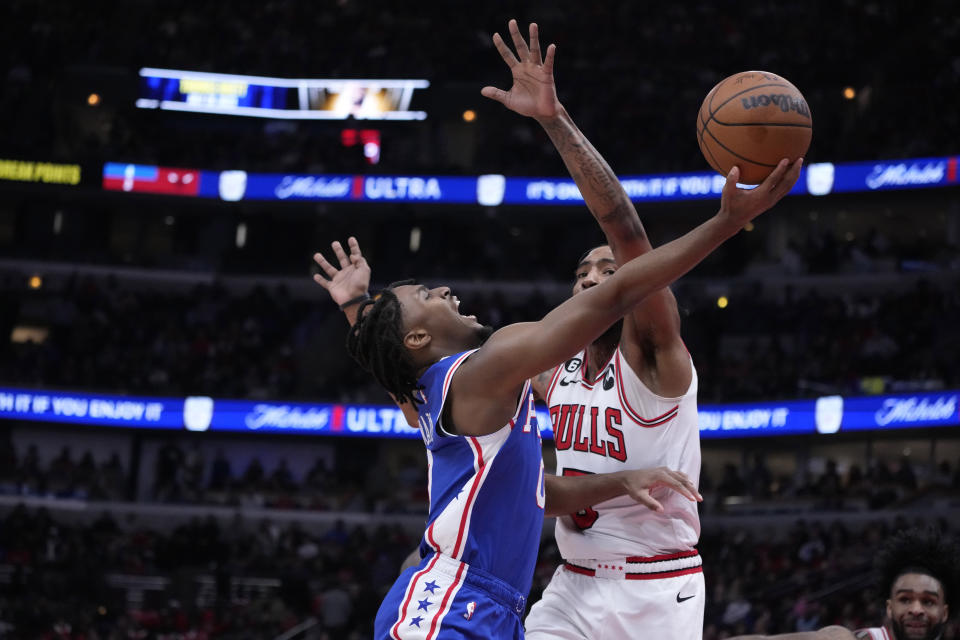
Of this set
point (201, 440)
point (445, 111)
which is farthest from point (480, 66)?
point (201, 440)

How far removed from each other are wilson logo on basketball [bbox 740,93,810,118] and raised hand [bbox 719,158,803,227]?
65 centimetres

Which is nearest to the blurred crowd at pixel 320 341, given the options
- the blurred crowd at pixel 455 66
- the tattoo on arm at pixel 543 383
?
the blurred crowd at pixel 455 66

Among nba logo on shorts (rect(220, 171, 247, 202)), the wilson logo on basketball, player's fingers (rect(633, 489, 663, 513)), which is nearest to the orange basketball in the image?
the wilson logo on basketball

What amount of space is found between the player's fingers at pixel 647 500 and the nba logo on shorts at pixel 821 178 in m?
19.6

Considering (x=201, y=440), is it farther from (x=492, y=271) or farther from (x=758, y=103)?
(x=758, y=103)

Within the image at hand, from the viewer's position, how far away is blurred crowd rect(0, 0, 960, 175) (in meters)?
25.2

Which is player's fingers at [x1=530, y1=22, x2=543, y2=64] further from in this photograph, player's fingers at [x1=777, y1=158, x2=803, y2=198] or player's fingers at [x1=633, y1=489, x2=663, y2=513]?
player's fingers at [x1=633, y1=489, x2=663, y2=513]

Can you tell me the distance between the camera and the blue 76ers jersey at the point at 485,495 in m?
3.60

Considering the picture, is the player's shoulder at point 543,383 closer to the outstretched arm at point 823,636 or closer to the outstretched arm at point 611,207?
the outstretched arm at point 611,207

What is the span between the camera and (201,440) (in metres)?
24.9

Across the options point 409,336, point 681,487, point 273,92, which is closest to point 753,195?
point 681,487

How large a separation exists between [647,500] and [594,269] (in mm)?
1051

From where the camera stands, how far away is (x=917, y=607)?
449 cm

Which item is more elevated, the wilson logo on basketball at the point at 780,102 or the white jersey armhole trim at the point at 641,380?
the wilson logo on basketball at the point at 780,102
